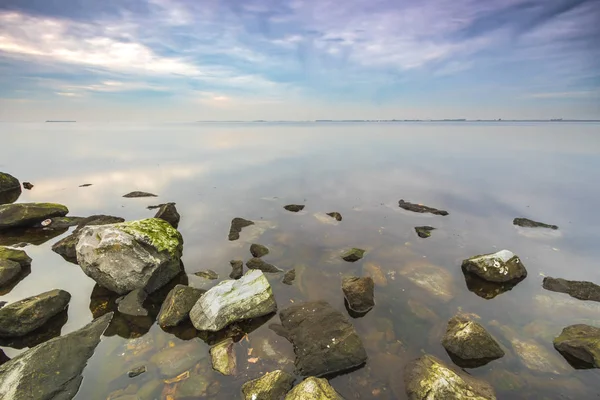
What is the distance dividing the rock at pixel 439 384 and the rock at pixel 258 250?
10461 mm

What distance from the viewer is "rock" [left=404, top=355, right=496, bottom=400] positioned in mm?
8141

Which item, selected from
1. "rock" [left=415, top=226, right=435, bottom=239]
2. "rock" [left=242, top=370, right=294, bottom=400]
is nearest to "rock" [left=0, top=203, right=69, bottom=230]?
"rock" [left=242, top=370, right=294, bottom=400]

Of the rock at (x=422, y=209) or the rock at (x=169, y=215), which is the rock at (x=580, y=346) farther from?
the rock at (x=169, y=215)

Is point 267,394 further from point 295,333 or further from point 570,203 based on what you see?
point 570,203

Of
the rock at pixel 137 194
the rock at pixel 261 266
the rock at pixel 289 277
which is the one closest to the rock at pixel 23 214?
the rock at pixel 137 194

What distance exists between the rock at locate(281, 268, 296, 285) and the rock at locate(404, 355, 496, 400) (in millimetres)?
6928

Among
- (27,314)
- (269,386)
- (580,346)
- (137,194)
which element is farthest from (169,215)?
(580,346)

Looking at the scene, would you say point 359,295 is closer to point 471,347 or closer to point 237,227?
point 471,347

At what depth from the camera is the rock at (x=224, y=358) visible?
9680 mm

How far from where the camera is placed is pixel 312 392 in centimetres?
779

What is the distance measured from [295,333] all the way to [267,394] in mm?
2840

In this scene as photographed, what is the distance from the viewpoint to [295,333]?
1121 cm

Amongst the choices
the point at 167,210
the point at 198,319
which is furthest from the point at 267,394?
the point at 167,210

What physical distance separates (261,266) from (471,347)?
408 inches
